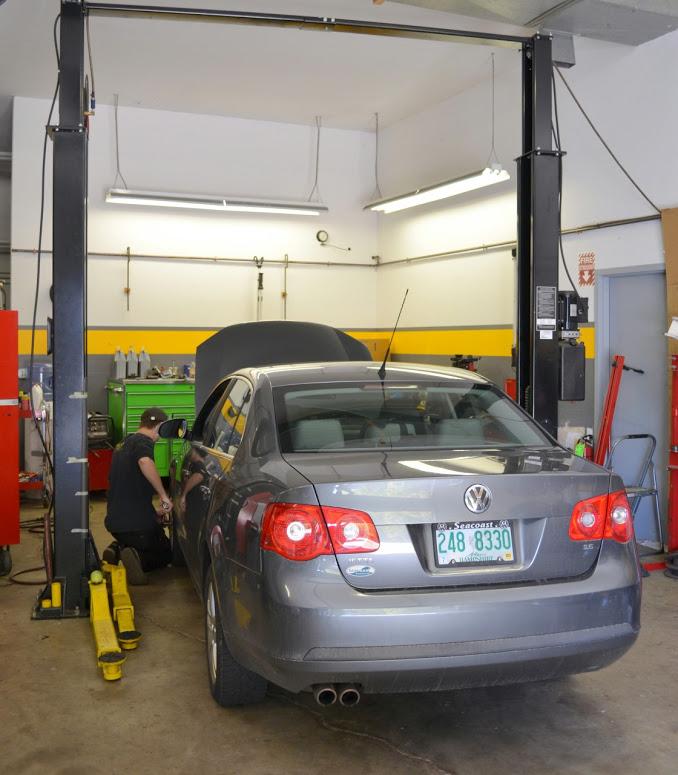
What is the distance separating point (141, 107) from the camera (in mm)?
9625

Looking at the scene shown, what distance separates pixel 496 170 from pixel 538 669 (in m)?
5.73

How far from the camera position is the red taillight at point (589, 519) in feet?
8.97

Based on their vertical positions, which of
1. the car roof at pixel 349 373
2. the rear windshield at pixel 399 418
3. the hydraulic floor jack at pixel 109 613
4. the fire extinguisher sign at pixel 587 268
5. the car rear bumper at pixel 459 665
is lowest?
the hydraulic floor jack at pixel 109 613

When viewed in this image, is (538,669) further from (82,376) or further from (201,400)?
(201,400)

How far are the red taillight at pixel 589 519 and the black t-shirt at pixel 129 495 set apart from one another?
3.16m

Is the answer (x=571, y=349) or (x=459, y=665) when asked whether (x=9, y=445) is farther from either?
(x=459, y=665)

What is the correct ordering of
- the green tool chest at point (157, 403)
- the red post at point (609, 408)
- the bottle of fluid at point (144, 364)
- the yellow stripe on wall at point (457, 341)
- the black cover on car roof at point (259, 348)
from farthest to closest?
1. the bottle of fluid at point (144, 364)
2. the green tool chest at point (157, 403)
3. the yellow stripe on wall at point (457, 341)
4. the red post at point (609, 408)
5. the black cover on car roof at point (259, 348)

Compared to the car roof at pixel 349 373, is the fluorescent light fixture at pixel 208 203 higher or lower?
higher

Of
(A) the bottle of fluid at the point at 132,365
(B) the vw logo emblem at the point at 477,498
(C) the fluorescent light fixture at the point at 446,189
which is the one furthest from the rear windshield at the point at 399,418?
(A) the bottle of fluid at the point at 132,365

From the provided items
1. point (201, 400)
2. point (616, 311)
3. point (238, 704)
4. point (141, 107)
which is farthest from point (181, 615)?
point (141, 107)

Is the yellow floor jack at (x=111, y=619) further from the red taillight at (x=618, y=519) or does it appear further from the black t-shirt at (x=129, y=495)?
the red taillight at (x=618, y=519)

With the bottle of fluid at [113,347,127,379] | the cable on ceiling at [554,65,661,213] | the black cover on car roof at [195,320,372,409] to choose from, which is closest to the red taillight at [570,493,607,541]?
the black cover on car roof at [195,320,372,409]

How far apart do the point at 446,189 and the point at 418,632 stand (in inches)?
254

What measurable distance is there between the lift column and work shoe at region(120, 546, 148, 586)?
2606mm
